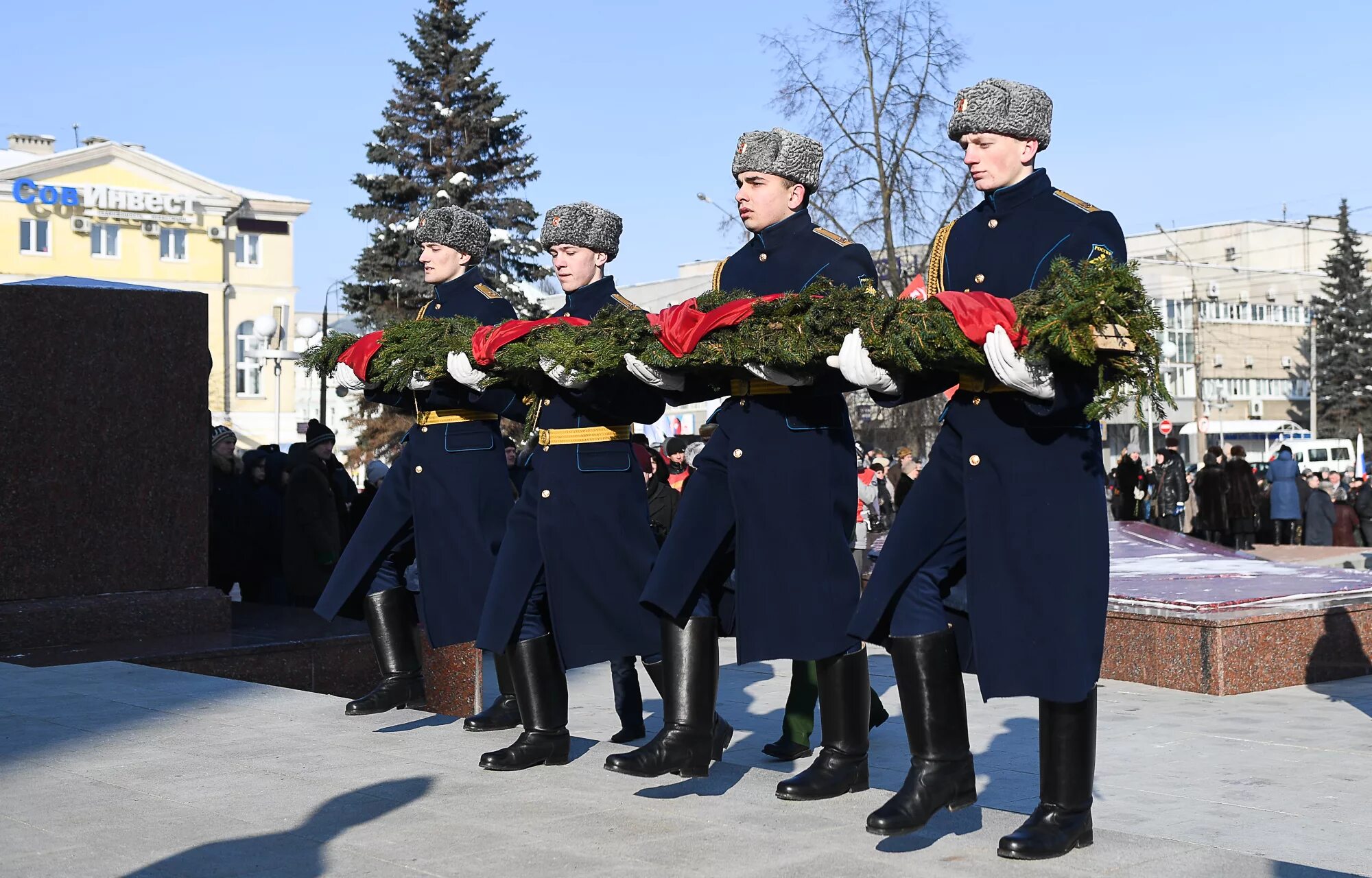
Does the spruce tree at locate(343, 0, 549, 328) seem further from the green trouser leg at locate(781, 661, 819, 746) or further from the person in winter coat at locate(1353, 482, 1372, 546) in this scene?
the green trouser leg at locate(781, 661, 819, 746)

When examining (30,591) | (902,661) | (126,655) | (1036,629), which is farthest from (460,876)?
(30,591)

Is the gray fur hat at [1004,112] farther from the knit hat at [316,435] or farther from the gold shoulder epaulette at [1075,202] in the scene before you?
the knit hat at [316,435]

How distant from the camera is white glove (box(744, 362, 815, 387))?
522cm

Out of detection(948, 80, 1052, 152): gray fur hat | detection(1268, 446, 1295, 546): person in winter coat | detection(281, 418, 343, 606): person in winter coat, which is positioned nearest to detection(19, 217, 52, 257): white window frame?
detection(1268, 446, 1295, 546): person in winter coat

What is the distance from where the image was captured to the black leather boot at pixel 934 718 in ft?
15.2

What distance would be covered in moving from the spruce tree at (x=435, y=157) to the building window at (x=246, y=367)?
27337 millimetres

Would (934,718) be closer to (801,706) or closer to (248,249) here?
(801,706)

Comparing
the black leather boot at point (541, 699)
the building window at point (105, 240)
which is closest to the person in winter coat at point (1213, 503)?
the black leather boot at point (541, 699)

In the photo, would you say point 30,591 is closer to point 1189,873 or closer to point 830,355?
point 830,355

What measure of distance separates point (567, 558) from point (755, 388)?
1030 mm

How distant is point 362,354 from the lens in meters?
6.79

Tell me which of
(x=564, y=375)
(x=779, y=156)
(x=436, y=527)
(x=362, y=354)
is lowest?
(x=436, y=527)

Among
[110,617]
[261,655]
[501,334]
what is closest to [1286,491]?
[261,655]

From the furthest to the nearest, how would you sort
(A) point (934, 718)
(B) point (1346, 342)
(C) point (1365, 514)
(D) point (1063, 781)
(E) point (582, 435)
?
(B) point (1346, 342) < (C) point (1365, 514) < (E) point (582, 435) < (A) point (934, 718) < (D) point (1063, 781)
